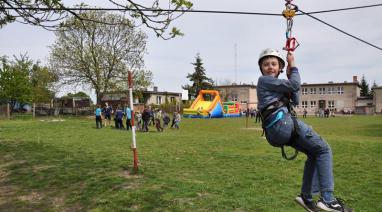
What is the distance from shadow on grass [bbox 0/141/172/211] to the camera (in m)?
9.13

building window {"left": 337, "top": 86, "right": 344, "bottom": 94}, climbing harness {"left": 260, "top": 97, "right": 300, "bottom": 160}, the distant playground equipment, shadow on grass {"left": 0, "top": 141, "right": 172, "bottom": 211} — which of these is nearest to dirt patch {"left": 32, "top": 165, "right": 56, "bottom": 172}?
shadow on grass {"left": 0, "top": 141, "right": 172, "bottom": 211}

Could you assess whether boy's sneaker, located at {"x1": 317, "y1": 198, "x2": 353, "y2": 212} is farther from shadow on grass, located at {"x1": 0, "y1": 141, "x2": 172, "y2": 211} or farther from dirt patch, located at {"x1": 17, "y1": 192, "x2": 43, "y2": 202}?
dirt patch, located at {"x1": 17, "y1": 192, "x2": 43, "y2": 202}

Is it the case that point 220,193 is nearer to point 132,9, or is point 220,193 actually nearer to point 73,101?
point 132,9

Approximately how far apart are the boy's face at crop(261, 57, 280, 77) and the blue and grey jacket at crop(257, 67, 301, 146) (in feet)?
0.40

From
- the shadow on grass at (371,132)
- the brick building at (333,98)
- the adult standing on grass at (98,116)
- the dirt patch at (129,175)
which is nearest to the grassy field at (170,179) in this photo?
the dirt patch at (129,175)

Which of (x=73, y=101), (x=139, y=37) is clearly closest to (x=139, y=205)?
(x=139, y=37)

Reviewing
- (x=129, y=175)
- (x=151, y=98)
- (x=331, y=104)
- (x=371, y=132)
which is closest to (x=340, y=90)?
(x=331, y=104)

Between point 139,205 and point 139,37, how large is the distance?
4842 centimetres

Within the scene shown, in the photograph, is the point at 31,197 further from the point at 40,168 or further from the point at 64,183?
the point at 40,168

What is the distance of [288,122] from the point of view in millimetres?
5266

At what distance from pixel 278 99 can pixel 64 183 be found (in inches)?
292

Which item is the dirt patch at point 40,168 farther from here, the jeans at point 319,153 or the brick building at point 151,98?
the brick building at point 151,98

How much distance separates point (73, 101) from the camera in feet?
261

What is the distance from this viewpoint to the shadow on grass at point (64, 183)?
9133 mm
